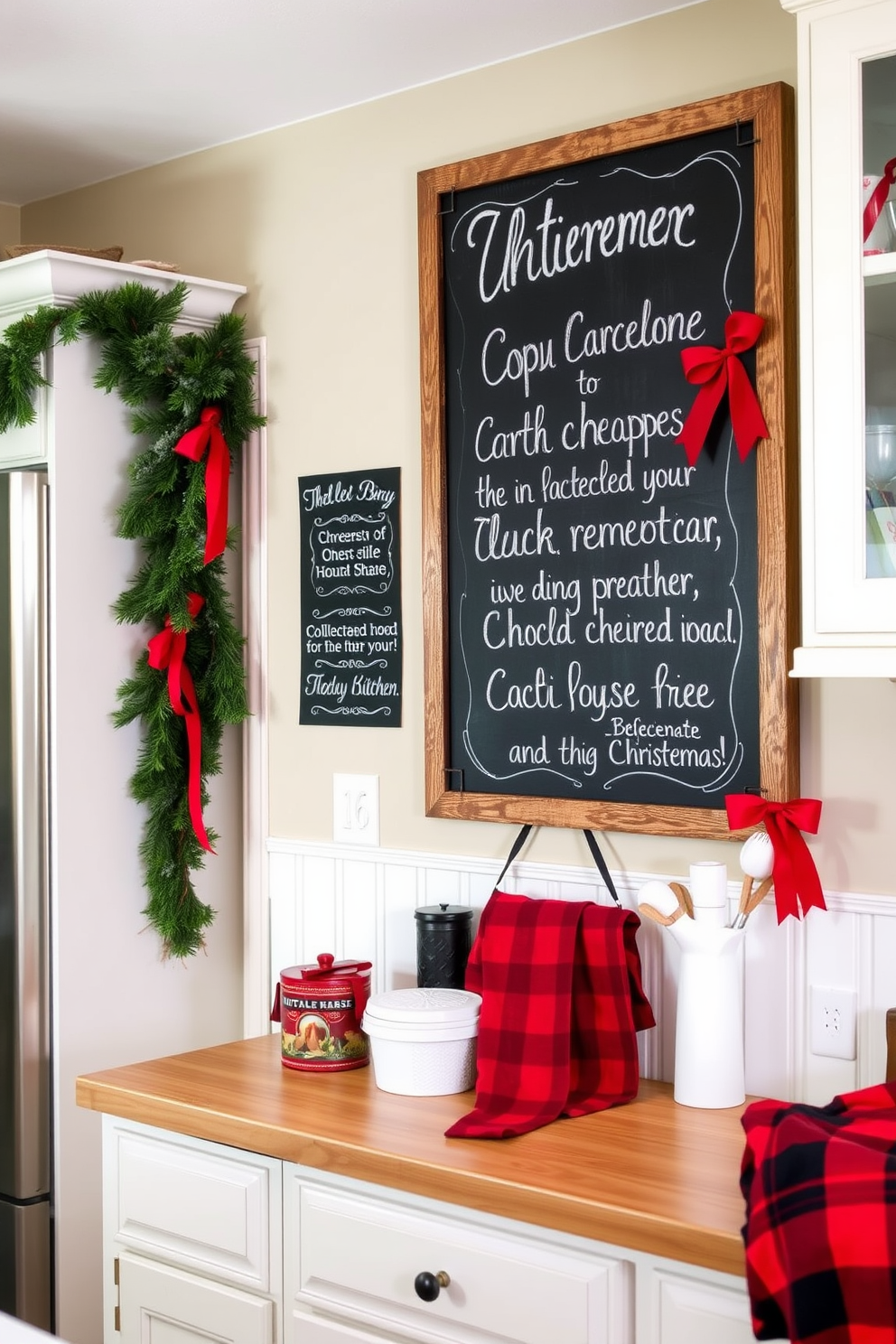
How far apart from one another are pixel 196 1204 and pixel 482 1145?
0.49m

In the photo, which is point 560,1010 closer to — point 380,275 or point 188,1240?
point 188,1240

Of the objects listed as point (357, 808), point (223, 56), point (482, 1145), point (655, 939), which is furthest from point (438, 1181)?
point (223, 56)

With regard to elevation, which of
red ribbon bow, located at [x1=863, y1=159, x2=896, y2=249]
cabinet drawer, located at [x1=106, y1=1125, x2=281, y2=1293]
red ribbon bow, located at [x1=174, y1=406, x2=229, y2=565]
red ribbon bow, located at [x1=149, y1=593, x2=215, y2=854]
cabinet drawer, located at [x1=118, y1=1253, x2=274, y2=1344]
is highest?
red ribbon bow, located at [x1=863, y1=159, x2=896, y2=249]

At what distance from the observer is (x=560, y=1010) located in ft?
6.79

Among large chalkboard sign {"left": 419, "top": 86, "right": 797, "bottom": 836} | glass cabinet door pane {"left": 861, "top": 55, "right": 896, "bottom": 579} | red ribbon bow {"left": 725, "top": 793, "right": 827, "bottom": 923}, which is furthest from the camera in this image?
large chalkboard sign {"left": 419, "top": 86, "right": 797, "bottom": 836}

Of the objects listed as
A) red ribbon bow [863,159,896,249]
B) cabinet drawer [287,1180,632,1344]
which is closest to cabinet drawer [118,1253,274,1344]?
cabinet drawer [287,1180,632,1344]

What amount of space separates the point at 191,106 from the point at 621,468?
3.62ft

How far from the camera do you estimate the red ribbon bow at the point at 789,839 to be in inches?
75.9

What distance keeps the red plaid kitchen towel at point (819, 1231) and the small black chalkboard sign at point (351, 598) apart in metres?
1.19

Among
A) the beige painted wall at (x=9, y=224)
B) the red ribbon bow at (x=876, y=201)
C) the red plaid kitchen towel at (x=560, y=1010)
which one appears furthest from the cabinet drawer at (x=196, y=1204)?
the beige painted wall at (x=9, y=224)

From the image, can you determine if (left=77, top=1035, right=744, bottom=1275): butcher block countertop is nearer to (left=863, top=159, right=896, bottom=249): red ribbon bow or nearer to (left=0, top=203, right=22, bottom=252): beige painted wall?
(left=863, top=159, right=896, bottom=249): red ribbon bow

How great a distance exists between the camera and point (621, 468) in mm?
2201

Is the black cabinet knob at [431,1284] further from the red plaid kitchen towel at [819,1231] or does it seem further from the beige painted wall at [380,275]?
the beige painted wall at [380,275]

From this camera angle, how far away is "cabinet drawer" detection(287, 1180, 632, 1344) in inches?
65.5
